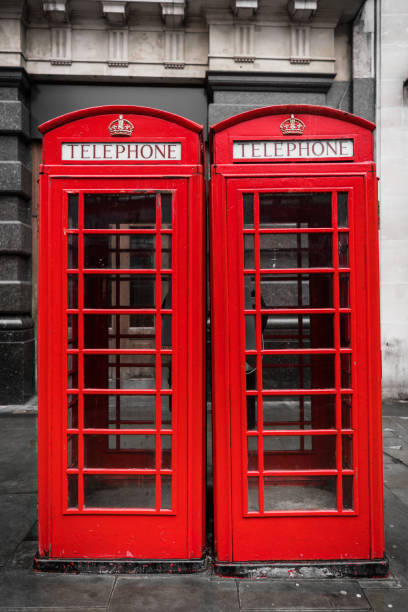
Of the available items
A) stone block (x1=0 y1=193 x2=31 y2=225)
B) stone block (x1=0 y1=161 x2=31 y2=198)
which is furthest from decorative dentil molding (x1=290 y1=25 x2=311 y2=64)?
stone block (x1=0 y1=193 x2=31 y2=225)

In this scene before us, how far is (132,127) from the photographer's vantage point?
281 cm

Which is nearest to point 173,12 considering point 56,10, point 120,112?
point 56,10

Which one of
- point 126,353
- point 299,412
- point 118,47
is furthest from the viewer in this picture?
point 118,47

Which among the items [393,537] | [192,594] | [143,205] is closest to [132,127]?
[143,205]

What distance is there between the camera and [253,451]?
2.85m

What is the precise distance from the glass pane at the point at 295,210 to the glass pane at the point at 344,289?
35 centimetres

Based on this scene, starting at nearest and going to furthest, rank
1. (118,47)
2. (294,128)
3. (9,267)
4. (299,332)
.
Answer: (294,128)
(299,332)
(9,267)
(118,47)

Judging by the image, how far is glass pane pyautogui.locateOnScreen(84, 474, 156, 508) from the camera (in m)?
2.89

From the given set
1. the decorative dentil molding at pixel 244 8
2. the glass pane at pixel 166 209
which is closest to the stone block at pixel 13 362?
the glass pane at pixel 166 209

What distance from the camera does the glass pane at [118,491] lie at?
9.48 ft

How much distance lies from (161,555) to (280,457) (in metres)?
1.10

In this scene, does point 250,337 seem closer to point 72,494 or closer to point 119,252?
point 119,252

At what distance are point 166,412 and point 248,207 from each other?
1.39m

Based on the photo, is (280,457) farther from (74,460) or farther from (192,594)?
(74,460)
